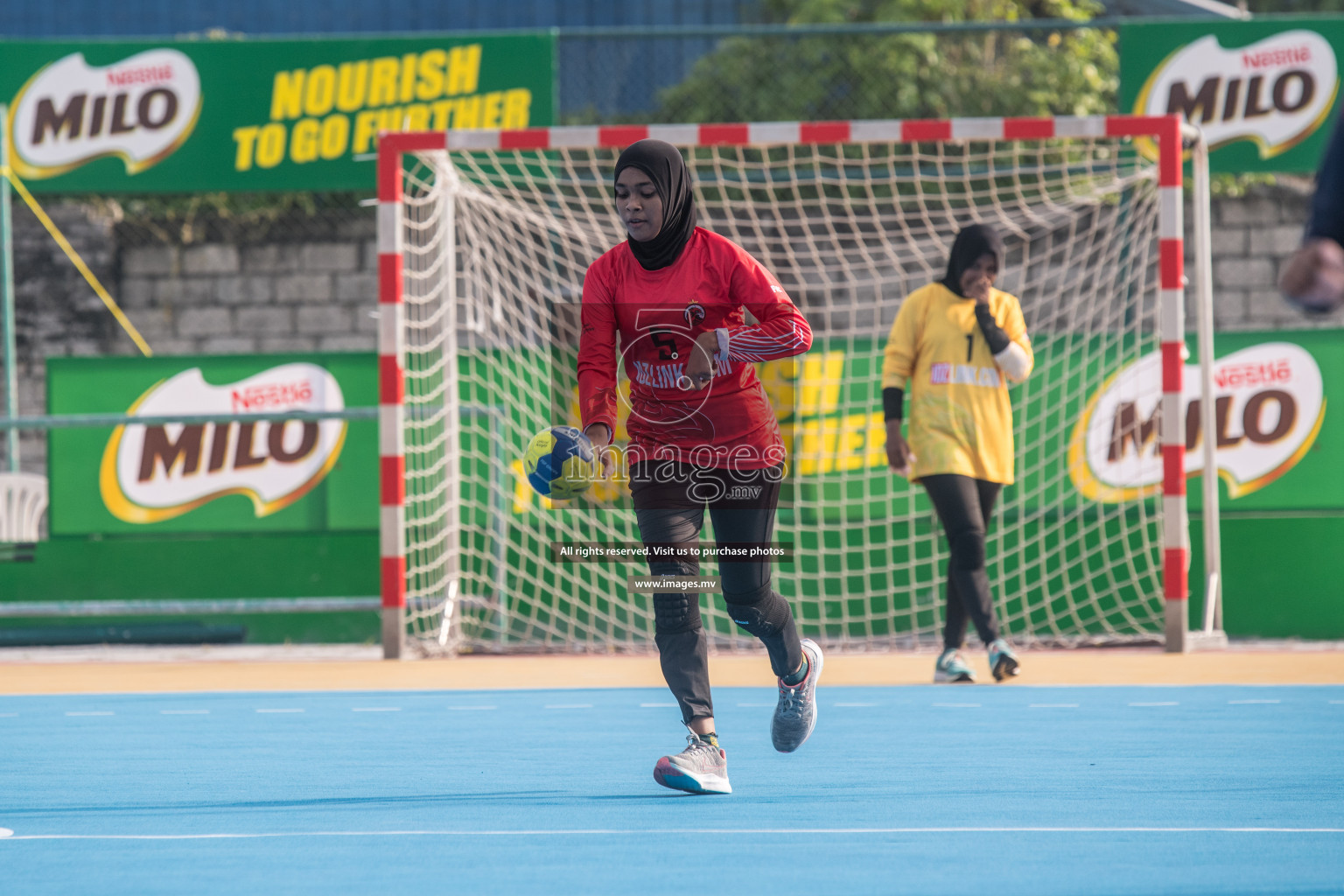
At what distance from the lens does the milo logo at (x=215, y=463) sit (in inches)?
385

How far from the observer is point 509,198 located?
11375 mm

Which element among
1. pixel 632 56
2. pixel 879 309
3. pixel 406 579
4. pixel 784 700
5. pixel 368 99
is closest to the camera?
pixel 784 700

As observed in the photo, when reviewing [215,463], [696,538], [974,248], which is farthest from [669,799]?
[215,463]

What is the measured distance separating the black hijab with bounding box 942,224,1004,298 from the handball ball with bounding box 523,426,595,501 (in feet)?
9.55

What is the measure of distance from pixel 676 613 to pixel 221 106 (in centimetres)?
905

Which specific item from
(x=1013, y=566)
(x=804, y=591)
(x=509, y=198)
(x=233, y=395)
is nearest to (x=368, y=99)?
(x=509, y=198)

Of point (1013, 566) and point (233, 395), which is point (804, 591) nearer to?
point (1013, 566)

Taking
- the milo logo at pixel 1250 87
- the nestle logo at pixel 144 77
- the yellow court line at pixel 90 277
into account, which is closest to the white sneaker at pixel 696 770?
the milo logo at pixel 1250 87

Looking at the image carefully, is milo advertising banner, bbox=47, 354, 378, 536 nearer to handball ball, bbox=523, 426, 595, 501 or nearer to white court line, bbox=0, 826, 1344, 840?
handball ball, bbox=523, 426, 595, 501

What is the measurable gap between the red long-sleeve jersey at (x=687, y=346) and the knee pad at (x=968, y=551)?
8.33 feet

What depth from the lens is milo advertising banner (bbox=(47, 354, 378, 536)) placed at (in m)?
9.76

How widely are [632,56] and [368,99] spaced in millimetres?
2339

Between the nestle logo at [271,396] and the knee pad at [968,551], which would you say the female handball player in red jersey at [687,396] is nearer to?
the knee pad at [968,551]

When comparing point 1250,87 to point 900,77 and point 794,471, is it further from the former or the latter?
point 794,471
